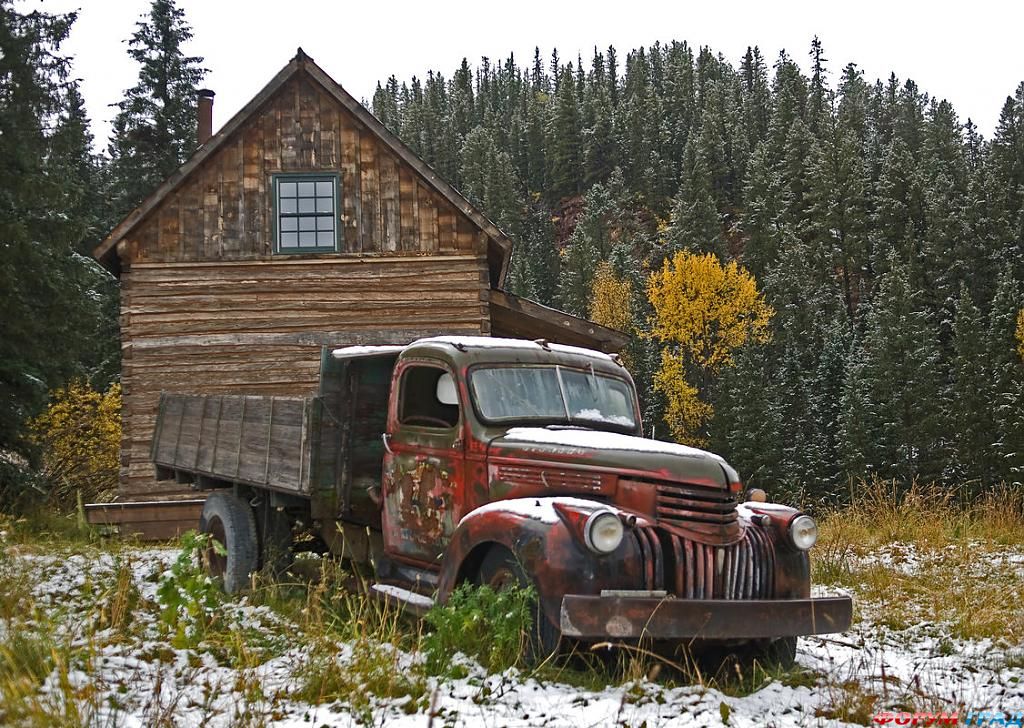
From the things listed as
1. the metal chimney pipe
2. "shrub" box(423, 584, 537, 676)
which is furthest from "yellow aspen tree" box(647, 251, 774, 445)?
"shrub" box(423, 584, 537, 676)

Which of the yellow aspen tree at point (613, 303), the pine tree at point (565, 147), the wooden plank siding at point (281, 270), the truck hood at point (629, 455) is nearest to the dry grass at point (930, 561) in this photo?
the truck hood at point (629, 455)

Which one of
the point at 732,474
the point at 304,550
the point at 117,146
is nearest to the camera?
the point at 732,474

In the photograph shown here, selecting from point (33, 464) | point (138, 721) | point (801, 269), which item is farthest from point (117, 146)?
point (801, 269)

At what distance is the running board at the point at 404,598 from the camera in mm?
5789

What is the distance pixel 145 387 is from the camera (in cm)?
1466

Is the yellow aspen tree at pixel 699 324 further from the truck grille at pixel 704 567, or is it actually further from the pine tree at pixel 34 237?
the truck grille at pixel 704 567

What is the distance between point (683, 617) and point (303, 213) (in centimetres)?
1164

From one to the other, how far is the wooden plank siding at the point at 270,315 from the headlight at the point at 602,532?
32.8 feet

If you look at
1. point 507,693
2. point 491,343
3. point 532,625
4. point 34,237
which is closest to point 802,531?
point 532,625

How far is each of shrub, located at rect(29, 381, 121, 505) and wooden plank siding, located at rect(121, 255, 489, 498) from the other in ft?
12.0

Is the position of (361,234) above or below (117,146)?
below

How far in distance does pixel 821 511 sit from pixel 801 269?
5342 centimetres

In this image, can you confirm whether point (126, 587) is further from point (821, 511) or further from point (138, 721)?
point (821, 511)

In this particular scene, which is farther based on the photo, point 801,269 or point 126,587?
point 801,269
